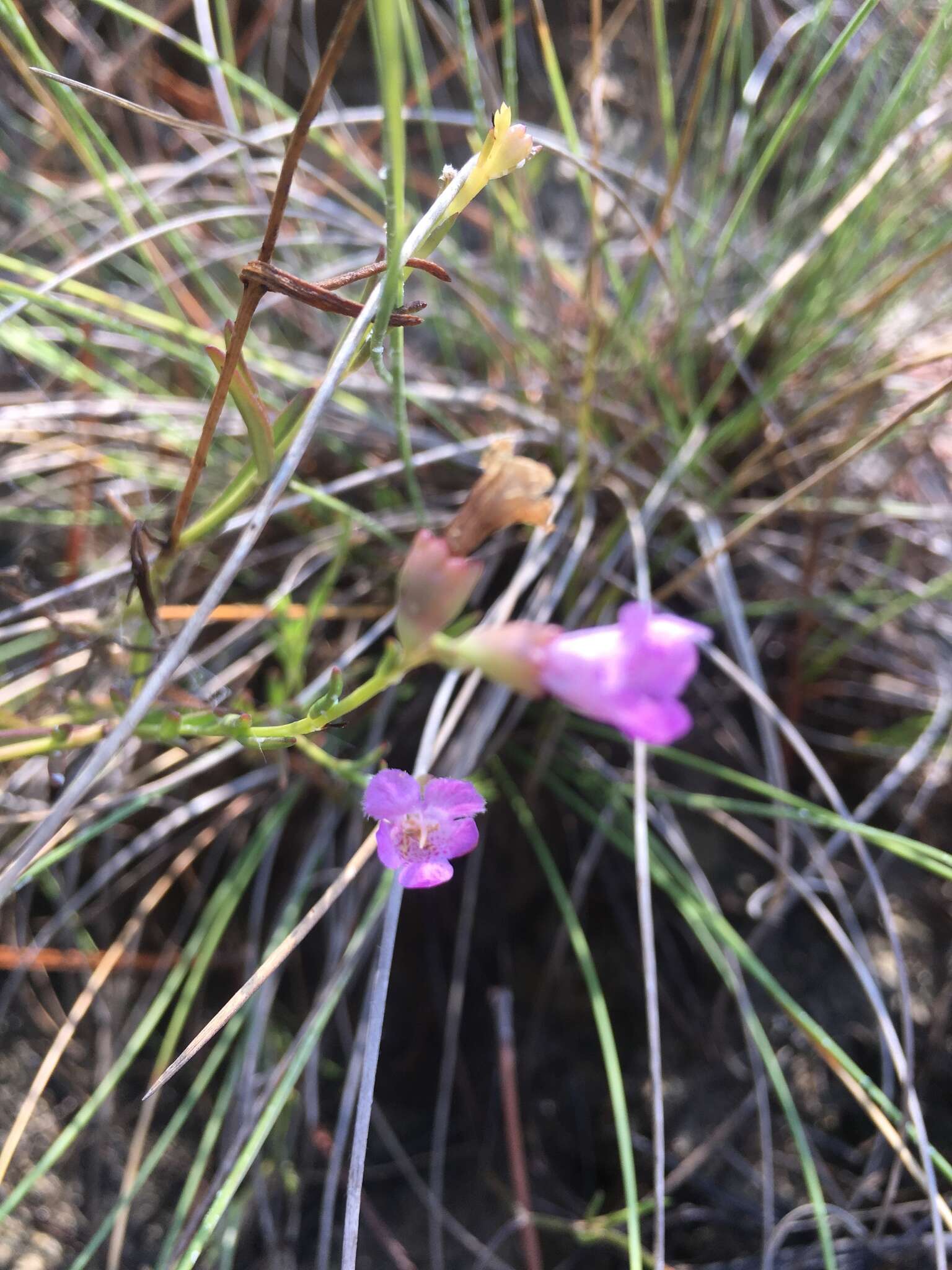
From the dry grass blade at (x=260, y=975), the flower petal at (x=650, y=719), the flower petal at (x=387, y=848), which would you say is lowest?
the dry grass blade at (x=260, y=975)

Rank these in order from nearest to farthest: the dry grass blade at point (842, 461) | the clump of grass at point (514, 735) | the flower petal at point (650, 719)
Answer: the flower petal at point (650, 719), the dry grass blade at point (842, 461), the clump of grass at point (514, 735)

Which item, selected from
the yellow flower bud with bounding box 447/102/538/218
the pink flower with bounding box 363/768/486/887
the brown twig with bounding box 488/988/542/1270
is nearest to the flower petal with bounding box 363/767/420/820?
the pink flower with bounding box 363/768/486/887

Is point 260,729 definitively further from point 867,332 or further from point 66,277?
point 867,332

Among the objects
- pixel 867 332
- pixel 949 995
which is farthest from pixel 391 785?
pixel 867 332

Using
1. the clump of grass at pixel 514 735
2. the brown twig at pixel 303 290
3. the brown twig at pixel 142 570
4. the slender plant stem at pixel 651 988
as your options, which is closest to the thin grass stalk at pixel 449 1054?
the clump of grass at pixel 514 735

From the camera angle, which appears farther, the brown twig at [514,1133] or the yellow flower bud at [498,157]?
the brown twig at [514,1133]

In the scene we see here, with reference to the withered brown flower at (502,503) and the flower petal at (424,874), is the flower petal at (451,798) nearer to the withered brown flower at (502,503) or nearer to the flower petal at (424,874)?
the flower petal at (424,874)

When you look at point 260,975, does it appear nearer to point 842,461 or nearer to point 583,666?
point 583,666

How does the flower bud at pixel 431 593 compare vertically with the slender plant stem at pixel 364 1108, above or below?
above

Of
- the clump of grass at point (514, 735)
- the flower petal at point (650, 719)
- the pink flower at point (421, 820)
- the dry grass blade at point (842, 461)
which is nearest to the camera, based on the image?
the flower petal at point (650, 719)
